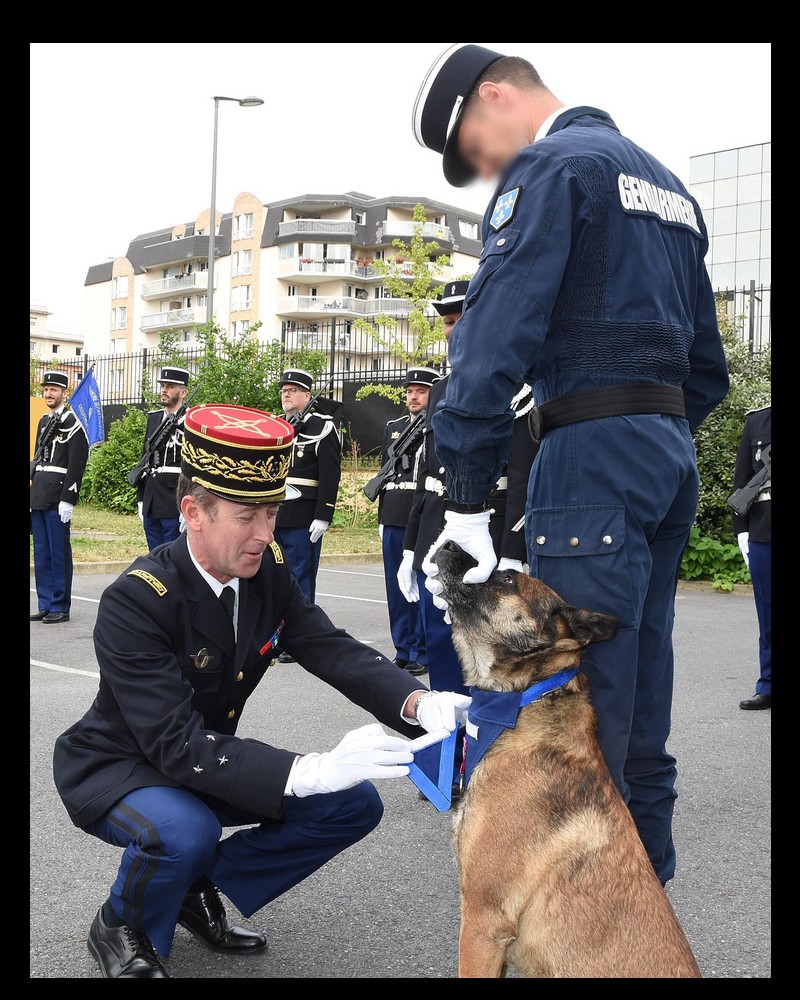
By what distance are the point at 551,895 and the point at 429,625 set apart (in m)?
2.89

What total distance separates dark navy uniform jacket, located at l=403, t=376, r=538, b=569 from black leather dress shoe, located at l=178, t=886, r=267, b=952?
1835 millimetres

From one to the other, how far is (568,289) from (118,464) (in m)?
19.7

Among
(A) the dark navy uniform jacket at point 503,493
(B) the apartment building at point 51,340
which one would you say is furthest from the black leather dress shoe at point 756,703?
(B) the apartment building at point 51,340

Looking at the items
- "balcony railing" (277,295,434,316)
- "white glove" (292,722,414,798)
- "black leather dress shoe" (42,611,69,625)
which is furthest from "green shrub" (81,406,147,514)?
"balcony railing" (277,295,434,316)

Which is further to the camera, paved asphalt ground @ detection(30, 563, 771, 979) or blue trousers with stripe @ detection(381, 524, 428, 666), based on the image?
blue trousers with stripe @ detection(381, 524, 428, 666)

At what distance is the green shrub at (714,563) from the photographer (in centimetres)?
1334

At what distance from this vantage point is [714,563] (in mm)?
13617

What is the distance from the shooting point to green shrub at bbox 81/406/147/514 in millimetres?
20766

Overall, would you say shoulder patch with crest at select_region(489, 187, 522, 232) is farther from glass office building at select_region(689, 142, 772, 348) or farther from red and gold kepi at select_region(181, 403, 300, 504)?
glass office building at select_region(689, 142, 772, 348)

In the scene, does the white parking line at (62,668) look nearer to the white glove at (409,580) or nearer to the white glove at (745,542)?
the white glove at (409,580)

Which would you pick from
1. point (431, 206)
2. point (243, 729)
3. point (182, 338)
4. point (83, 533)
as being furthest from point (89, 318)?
point (243, 729)

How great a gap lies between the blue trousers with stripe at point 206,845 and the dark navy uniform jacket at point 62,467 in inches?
296
